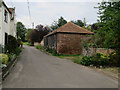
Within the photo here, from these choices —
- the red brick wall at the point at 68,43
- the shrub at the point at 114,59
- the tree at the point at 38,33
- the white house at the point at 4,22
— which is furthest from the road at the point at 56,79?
the tree at the point at 38,33

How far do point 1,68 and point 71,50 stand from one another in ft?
44.5

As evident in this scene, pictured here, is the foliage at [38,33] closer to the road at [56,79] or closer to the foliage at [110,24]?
the foliage at [110,24]

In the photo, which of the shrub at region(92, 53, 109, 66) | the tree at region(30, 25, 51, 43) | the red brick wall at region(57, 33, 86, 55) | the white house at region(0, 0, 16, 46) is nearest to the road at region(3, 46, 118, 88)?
the shrub at region(92, 53, 109, 66)

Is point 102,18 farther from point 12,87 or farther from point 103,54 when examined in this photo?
point 12,87

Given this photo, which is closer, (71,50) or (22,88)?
(22,88)

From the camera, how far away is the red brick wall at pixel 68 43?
18016 mm

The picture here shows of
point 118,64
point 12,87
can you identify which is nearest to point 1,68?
point 12,87

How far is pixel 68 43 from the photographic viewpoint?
18422 millimetres

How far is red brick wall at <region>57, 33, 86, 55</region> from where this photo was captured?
709 inches

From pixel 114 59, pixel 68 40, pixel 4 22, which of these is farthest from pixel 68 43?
pixel 114 59

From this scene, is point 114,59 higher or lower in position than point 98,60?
higher

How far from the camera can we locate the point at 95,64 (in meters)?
9.15

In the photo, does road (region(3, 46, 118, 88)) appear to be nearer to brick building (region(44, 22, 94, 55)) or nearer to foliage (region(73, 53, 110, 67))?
foliage (region(73, 53, 110, 67))

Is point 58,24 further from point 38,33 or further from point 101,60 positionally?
point 101,60
